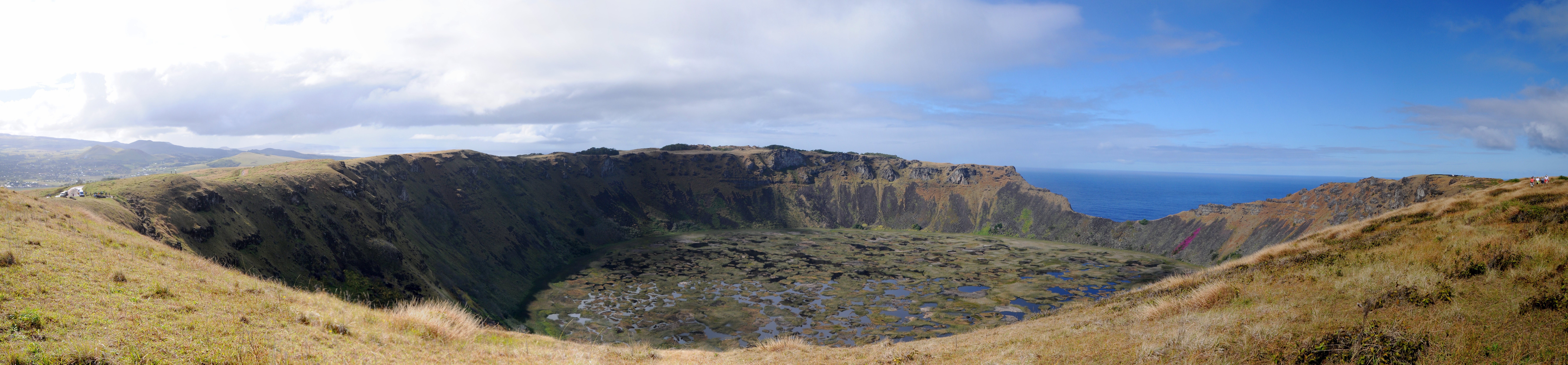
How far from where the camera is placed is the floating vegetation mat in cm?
5641

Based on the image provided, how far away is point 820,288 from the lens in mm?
75250

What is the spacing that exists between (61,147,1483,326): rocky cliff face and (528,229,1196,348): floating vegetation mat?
9029mm

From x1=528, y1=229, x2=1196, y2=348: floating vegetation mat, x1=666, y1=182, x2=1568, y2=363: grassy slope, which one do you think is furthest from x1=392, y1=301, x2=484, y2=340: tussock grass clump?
x1=528, y1=229, x2=1196, y2=348: floating vegetation mat

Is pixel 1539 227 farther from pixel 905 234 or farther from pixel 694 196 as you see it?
pixel 694 196

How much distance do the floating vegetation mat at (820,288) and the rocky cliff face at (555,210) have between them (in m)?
9.03

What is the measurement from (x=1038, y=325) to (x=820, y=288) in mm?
53074

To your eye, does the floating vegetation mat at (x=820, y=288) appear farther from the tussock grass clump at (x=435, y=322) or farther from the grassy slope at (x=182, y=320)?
the grassy slope at (x=182, y=320)

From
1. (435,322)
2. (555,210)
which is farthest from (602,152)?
(435,322)

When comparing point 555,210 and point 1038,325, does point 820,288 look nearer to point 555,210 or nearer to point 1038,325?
point 1038,325

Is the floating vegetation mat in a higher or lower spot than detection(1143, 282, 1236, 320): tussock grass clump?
lower

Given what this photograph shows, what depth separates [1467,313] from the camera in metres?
10.9

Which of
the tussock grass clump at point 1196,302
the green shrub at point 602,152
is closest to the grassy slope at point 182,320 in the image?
the tussock grass clump at point 1196,302

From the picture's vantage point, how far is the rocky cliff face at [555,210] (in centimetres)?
4381

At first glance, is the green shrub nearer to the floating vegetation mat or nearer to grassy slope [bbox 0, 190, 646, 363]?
the floating vegetation mat
